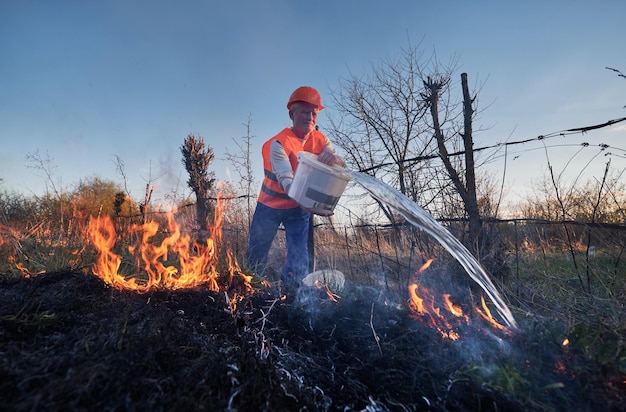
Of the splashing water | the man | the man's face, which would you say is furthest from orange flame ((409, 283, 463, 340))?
the man's face

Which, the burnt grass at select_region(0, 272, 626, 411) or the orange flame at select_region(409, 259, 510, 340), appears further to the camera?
the orange flame at select_region(409, 259, 510, 340)

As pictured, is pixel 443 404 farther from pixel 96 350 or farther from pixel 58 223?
pixel 58 223

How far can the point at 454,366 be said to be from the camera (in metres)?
1.98

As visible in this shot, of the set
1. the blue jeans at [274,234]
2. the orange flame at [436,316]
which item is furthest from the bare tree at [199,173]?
the orange flame at [436,316]

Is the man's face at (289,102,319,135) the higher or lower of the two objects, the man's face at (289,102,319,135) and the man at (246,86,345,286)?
the higher

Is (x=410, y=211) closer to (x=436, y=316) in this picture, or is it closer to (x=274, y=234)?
(x=436, y=316)

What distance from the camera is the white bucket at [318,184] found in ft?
11.0

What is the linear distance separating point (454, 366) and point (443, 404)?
386mm

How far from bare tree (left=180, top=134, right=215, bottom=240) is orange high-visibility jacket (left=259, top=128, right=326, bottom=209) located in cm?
294

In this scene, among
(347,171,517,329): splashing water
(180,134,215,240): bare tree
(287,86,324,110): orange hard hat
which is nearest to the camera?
(347,171,517,329): splashing water

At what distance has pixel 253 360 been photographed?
184 centimetres

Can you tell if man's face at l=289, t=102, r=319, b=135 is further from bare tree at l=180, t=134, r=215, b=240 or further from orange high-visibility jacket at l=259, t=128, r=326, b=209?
bare tree at l=180, t=134, r=215, b=240

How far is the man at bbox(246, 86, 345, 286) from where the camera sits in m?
4.09

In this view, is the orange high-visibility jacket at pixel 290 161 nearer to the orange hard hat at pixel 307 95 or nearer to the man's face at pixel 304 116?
the man's face at pixel 304 116
